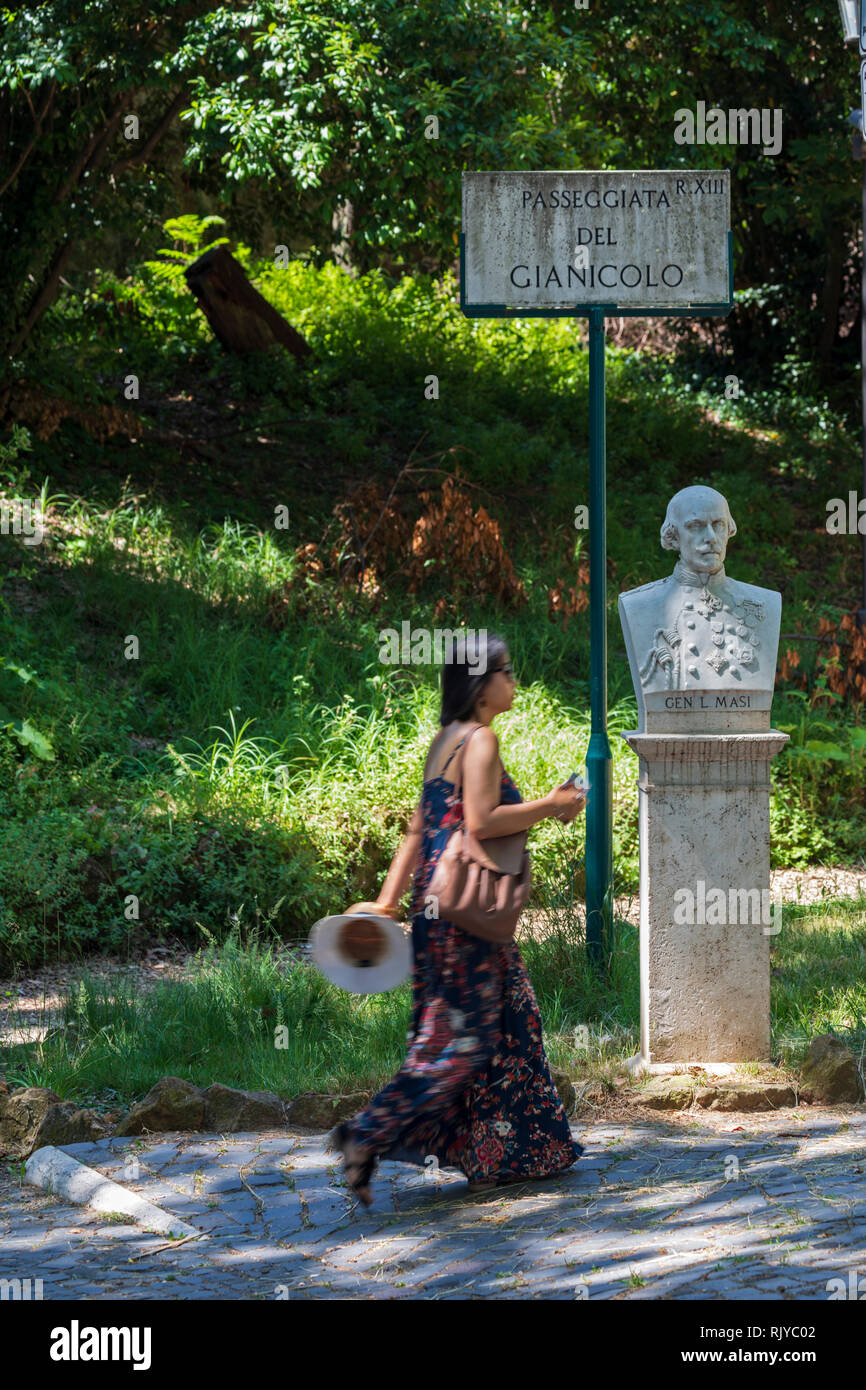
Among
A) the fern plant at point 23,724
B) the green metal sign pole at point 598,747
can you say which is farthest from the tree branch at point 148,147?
the green metal sign pole at point 598,747

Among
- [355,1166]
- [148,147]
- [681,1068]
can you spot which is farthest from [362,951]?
[148,147]

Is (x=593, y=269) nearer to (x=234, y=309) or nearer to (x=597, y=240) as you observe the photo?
(x=597, y=240)

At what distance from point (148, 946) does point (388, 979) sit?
3.75 metres

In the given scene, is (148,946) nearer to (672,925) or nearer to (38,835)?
(38,835)

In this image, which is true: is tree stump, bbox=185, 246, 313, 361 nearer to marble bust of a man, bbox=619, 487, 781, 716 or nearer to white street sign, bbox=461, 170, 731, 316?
white street sign, bbox=461, 170, 731, 316

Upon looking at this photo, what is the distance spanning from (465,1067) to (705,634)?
6.03ft

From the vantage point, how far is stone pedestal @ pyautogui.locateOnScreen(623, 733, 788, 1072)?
4.97 metres

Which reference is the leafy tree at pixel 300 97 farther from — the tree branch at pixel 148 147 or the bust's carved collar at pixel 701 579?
the bust's carved collar at pixel 701 579

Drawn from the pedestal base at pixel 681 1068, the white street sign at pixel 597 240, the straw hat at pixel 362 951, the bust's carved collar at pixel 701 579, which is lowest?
the pedestal base at pixel 681 1068

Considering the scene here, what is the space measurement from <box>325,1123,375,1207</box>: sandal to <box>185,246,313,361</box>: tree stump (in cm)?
1322

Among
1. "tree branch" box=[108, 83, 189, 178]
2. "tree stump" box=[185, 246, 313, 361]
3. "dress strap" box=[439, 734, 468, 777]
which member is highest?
"tree branch" box=[108, 83, 189, 178]

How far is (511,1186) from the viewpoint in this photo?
416cm

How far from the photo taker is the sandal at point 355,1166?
386 centimetres

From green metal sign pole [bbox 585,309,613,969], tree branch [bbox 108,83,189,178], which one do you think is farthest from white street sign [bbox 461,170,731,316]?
tree branch [bbox 108,83,189,178]
